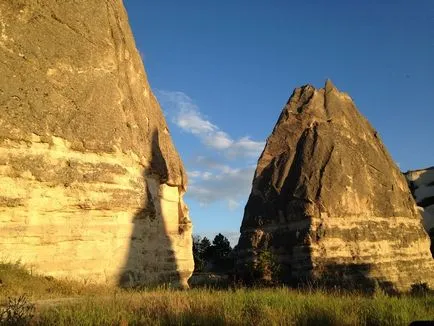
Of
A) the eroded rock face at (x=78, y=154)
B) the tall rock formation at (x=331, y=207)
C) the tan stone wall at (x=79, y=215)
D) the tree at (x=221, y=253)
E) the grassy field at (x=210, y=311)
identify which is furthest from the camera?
the tree at (x=221, y=253)

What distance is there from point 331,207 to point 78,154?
1645cm

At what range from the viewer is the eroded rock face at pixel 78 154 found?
1336cm

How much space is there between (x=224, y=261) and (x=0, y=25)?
42.9 m

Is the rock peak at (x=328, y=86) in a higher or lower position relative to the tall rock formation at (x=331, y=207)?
higher

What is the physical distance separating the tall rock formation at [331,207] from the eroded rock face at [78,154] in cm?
1080

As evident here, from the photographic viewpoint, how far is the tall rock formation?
26.9 meters

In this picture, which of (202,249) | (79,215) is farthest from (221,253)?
(79,215)

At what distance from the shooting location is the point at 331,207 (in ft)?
90.3

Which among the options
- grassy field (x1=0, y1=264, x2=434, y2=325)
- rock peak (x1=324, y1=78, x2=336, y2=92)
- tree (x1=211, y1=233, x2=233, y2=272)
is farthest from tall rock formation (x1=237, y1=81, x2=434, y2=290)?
tree (x1=211, y1=233, x2=233, y2=272)

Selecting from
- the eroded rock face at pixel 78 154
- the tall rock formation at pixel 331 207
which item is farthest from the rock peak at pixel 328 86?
the eroded rock face at pixel 78 154

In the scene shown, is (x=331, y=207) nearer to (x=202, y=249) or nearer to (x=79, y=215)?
(x=79, y=215)

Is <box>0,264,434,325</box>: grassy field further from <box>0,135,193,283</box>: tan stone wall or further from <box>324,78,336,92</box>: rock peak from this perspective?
<box>324,78,336,92</box>: rock peak

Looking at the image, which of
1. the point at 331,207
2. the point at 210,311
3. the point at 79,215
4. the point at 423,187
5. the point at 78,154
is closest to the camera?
the point at 210,311

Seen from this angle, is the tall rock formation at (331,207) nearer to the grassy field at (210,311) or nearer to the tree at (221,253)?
the grassy field at (210,311)
